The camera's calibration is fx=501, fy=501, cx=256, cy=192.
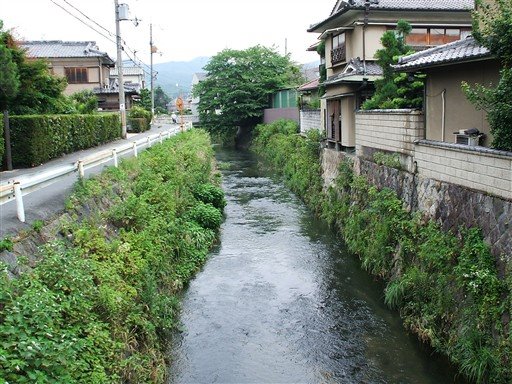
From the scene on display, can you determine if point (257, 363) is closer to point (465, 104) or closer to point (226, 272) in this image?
point (226, 272)

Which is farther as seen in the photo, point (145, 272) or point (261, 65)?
point (261, 65)

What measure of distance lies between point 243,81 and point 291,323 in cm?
4387

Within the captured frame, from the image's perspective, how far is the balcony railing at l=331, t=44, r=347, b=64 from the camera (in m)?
23.0

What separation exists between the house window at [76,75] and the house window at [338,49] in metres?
32.3

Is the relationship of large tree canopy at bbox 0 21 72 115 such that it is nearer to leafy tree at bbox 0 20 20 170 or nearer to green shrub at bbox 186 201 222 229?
leafy tree at bbox 0 20 20 170

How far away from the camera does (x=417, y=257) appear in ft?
36.9

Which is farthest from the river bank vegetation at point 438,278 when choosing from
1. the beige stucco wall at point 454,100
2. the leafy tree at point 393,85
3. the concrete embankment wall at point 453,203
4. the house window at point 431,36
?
the house window at point 431,36

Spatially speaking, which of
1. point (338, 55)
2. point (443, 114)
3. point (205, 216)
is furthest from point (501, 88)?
point (338, 55)

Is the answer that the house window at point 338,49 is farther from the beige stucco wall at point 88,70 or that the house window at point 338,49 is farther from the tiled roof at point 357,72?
the beige stucco wall at point 88,70

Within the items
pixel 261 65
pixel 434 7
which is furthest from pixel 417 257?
pixel 261 65

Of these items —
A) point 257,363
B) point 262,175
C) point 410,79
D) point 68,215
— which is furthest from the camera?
point 262,175

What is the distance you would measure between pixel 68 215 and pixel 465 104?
33.7ft

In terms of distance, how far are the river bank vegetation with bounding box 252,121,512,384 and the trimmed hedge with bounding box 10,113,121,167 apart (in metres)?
11.5

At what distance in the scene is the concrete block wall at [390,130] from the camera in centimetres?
1307
